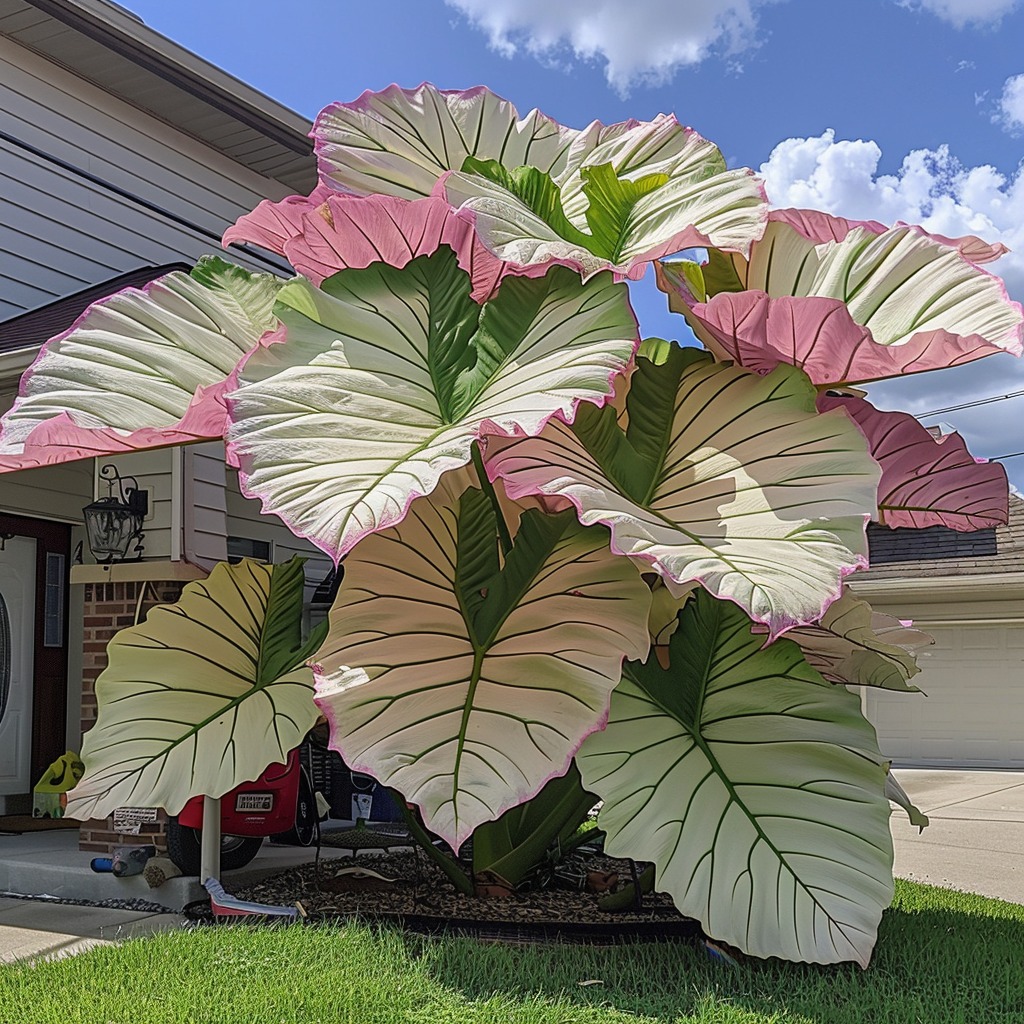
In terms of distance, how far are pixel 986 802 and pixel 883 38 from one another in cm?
595

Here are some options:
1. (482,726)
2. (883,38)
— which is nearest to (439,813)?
(482,726)

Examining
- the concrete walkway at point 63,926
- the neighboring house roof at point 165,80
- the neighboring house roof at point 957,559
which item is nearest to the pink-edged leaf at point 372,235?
the concrete walkway at point 63,926

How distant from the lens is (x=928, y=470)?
10.4ft

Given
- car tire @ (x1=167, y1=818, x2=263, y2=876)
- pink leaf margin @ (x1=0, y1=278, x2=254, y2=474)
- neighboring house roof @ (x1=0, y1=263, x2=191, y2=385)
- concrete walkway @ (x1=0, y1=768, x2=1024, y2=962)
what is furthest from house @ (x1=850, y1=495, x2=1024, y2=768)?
pink leaf margin @ (x1=0, y1=278, x2=254, y2=474)

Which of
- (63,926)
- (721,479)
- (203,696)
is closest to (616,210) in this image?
(721,479)

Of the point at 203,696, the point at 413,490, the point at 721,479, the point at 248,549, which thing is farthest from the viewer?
the point at 248,549

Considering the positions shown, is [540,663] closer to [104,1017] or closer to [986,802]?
[104,1017]

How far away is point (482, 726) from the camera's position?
7.90 feet

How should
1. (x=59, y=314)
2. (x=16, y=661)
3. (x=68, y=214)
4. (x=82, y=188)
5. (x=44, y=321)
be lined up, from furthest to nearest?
(x=82, y=188) → (x=68, y=214) → (x=16, y=661) → (x=59, y=314) → (x=44, y=321)

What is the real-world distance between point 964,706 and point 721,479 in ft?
39.6

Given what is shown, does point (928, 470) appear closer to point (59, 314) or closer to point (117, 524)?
point (117, 524)

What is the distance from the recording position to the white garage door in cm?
1307

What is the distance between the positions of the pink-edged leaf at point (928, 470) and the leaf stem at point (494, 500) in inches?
41.3

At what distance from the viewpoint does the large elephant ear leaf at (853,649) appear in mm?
2791
